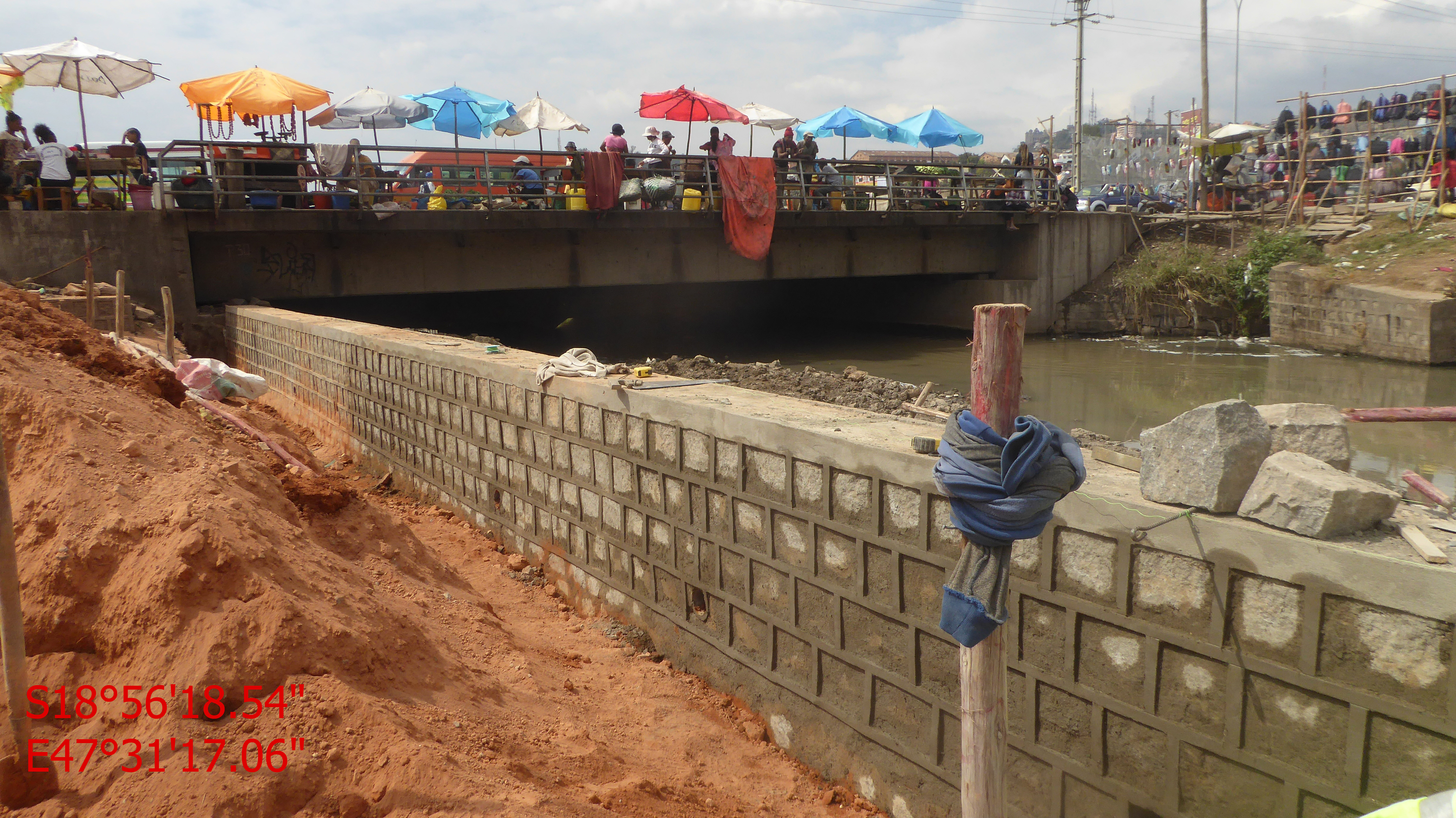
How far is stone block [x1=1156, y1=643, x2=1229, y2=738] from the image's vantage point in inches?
111

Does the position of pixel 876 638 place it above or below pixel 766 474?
below

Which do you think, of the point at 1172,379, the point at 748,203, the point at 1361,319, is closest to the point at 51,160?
the point at 748,203

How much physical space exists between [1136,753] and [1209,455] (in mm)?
1008

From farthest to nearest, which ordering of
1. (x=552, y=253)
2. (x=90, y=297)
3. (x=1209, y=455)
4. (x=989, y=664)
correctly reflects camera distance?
(x=552, y=253) → (x=90, y=297) → (x=1209, y=455) → (x=989, y=664)

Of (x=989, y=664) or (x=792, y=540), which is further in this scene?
(x=792, y=540)

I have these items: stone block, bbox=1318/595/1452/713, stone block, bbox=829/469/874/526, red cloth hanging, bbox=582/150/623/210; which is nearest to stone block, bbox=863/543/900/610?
stone block, bbox=829/469/874/526

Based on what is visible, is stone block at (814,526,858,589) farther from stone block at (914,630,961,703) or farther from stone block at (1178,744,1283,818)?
stone block at (1178,744,1283,818)

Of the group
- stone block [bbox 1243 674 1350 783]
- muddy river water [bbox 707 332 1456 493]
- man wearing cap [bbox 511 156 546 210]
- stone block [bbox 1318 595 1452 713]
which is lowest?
muddy river water [bbox 707 332 1456 493]

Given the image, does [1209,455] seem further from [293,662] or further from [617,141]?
[617,141]

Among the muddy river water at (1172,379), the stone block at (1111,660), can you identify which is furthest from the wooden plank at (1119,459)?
the muddy river water at (1172,379)

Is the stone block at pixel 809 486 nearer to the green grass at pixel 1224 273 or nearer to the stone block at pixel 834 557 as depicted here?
the stone block at pixel 834 557

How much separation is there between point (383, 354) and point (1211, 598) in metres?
7.05

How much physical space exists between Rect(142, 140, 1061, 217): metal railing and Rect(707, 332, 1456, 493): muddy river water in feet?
10.9

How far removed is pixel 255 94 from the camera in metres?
16.1
